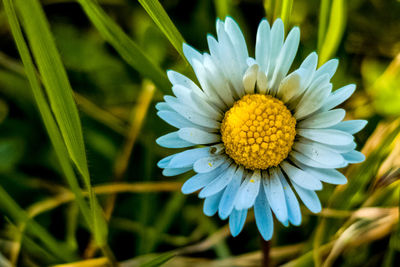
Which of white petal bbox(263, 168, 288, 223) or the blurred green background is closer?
white petal bbox(263, 168, 288, 223)

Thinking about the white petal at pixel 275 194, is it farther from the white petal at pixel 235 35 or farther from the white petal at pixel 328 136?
the white petal at pixel 235 35

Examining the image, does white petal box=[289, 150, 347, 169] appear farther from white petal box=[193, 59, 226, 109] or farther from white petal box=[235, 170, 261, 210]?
white petal box=[193, 59, 226, 109]

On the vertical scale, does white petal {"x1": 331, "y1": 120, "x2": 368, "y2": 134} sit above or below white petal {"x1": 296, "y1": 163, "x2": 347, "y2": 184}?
above

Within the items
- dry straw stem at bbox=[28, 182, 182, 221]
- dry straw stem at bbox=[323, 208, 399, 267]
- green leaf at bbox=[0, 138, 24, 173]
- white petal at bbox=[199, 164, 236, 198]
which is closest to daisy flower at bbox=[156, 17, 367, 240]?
white petal at bbox=[199, 164, 236, 198]

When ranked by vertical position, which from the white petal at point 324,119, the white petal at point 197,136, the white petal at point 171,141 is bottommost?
the white petal at point 324,119

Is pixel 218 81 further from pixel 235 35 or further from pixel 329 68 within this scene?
pixel 329 68

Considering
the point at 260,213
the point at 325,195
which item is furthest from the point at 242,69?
the point at 325,195

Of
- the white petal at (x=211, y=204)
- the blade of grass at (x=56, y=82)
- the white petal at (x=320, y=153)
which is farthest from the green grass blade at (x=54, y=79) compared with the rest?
the white petal at (x=320, y=153)
